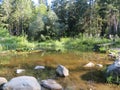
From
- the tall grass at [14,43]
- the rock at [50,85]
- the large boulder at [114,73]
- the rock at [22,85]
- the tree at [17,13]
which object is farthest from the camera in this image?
the tree at [17,13]

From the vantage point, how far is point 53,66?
11.9 meters

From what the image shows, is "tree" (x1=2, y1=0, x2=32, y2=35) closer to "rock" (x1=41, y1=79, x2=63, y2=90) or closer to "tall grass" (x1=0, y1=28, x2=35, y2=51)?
"tall grass" (x1=0, y1=28, x2=35, y2=51)

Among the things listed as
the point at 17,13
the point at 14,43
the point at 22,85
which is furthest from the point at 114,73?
the point at 17,13

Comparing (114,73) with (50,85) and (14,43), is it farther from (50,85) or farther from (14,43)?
(14,43)

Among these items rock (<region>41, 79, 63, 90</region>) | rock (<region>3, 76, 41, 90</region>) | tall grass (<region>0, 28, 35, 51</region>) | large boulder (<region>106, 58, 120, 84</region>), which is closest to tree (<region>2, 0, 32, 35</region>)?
tall grass (<region>0, 28, 35, 51</region>)

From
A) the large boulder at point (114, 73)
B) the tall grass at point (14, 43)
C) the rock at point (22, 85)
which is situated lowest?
the tall grass at point (14, 43)

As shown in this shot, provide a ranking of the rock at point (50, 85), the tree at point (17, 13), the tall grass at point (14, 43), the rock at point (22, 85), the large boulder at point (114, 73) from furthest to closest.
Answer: the tree at point (17, 13) → the tall grass at point (14, 43) → the large boulder at point (114, 73) → the rock at point (50, 85) → the rock at point (22, 85)

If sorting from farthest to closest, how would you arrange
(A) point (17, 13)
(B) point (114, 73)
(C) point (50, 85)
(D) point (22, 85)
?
(A) point (17, 13) < (B) point (114, 73) < (C) point (50, 85) < (D) point (22, 85)

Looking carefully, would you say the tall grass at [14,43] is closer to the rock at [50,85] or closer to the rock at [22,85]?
the rock at [50,85]

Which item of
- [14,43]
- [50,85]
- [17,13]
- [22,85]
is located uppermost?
[17,13]

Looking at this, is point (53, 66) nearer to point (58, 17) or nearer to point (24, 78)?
point (24, 78)

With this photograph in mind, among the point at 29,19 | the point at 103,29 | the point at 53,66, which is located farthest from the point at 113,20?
the point at 53,66

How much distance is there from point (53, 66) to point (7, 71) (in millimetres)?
2308

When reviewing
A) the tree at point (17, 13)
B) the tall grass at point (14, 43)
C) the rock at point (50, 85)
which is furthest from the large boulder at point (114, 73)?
the tree at point (17, 13)
